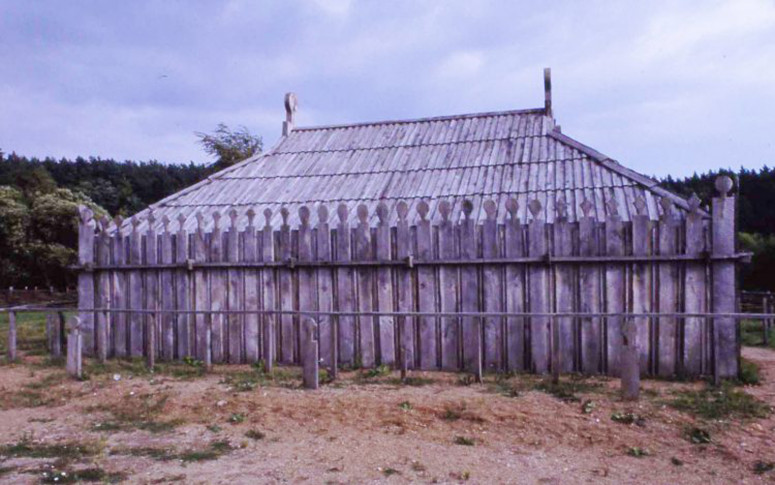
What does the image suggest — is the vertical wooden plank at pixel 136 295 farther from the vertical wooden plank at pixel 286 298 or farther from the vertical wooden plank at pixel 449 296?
the vertical wooden plank at pixel 449 296

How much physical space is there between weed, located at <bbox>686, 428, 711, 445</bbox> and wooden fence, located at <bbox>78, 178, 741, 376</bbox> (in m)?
1.26

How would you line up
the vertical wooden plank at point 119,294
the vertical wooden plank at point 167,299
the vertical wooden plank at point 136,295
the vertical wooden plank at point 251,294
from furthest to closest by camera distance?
the vertical wooden plank at point 119,294 → the vertical wooden plank at point 136,295 → the vertical wooden plank at point 167,299 → the vertical wooden plank at point 251,294

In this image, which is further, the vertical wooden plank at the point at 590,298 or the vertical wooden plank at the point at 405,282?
the vertical wooden plank at the point at 405,282

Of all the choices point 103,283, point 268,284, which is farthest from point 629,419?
point 103,283

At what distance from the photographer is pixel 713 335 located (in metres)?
7.77

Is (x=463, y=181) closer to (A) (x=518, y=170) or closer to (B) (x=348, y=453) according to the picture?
(A) (x=518, y=170)

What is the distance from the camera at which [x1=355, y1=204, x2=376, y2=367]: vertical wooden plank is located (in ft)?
29.4

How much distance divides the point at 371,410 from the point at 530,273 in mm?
2954

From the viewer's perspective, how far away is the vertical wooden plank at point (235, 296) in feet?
31.2

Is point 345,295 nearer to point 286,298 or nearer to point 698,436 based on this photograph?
point 286,298

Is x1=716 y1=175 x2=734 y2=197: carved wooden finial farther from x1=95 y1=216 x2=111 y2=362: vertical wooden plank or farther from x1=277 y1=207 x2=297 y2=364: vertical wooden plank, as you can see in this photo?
x1=95 y1=216 x2=111 y2=362: vertical wooden plank

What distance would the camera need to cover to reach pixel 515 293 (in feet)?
27.7

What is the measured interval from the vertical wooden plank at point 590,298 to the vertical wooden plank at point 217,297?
487cm

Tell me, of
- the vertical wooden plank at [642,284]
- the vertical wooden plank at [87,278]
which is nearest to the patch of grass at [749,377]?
the vertical wooden plank at [642,284]
